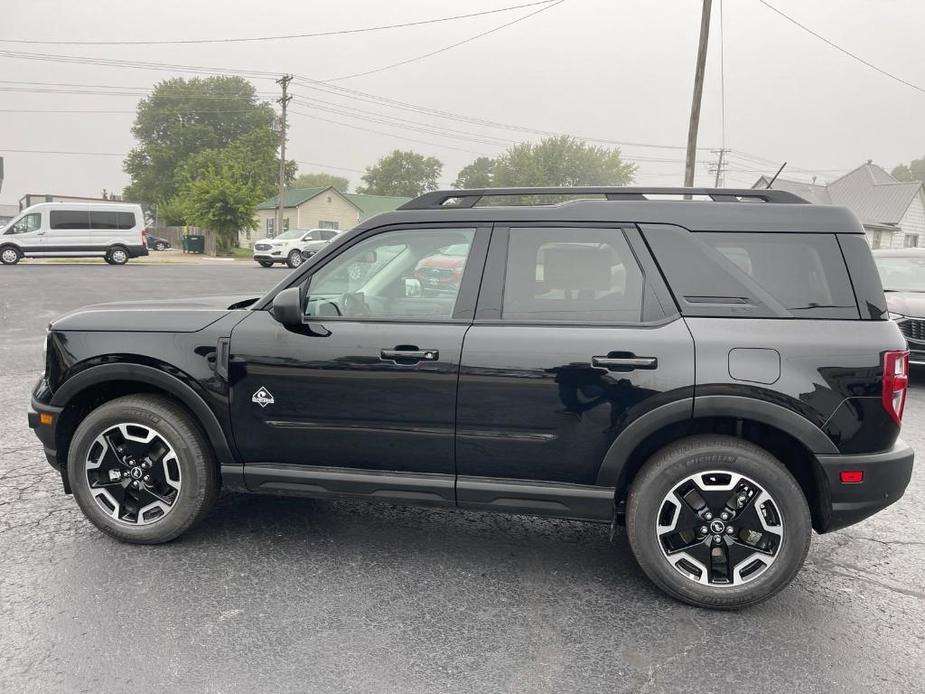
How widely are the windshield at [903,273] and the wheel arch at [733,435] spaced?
6.92 m

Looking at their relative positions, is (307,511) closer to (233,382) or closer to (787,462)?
(233,382)

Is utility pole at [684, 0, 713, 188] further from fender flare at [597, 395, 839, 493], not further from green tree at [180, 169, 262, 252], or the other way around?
green tree at [180, 169, 262, 252]

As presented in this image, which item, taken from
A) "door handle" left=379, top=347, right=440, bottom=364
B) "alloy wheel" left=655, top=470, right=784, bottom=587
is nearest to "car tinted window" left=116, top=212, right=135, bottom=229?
"door handle" left=379, top=347, right=440, bottom=364

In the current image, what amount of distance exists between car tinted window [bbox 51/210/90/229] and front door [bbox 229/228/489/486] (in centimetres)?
2744

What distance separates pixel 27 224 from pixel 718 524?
29306mm

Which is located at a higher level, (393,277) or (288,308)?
(393,277)

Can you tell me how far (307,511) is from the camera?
4262 mm

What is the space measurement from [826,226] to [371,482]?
2.35m

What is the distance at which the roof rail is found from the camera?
338 cm

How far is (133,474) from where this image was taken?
3686 mm

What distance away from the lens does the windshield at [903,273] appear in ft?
29.7

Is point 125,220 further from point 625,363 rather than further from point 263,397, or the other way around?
point 625,363

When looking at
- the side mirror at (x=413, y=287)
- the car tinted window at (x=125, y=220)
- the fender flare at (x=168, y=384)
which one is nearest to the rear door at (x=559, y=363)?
the side mirror at (x=413, y=287)

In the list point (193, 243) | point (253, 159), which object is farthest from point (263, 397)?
point (253, 159)
